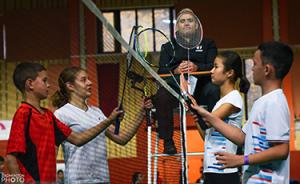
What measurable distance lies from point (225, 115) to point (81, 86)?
98cm

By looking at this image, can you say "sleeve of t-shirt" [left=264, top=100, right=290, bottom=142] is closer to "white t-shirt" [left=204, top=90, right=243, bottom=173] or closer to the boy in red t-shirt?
"white t-shirt" [left=204, top=90, right=243, bottom=173]

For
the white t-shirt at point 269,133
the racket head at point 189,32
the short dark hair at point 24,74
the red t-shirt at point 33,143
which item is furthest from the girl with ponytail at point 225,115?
the short dark hair at point 24,74

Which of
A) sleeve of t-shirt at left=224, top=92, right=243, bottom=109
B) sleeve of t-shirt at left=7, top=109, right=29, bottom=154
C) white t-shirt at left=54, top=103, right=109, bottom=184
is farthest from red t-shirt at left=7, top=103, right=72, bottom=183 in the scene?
sleeve of t-shirt at left=224, top=92, right=243, bottom=109

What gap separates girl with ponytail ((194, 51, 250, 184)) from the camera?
4387 mm

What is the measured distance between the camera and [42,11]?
14500 millimetres

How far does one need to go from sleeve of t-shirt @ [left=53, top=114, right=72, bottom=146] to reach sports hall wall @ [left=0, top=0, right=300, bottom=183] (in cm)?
932

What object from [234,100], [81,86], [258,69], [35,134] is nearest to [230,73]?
[234,100]

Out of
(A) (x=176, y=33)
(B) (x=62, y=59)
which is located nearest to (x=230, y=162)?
(A) (x=176, y=33)

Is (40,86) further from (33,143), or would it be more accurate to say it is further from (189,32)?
(189,32)

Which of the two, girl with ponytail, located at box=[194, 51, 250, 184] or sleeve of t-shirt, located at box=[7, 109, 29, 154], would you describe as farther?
girl with ponytail, located at box=[194, 51, 250, 184]

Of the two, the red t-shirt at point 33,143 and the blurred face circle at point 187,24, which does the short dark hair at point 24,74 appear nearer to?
the red t-shirt at point 33,143

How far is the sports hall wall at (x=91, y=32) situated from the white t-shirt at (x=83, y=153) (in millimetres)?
9015

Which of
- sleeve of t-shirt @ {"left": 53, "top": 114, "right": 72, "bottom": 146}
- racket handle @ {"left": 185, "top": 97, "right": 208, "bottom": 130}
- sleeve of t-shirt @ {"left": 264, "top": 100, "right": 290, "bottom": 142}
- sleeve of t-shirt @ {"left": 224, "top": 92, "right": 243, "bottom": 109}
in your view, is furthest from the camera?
sleeve of t-shirt @ {"left": 224, "top": 92, "right": 243, "bottom": 109}

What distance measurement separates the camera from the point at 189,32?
5461mm
